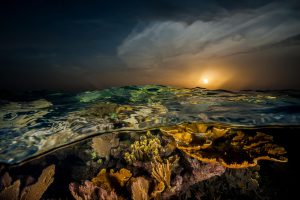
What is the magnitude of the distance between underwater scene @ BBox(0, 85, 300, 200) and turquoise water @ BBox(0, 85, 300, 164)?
4cm

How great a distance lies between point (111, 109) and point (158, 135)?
128 inches

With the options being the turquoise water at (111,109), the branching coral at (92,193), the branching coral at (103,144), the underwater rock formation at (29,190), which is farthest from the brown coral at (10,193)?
the branching coral at (103,144)

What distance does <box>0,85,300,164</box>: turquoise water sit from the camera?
30.4 ft

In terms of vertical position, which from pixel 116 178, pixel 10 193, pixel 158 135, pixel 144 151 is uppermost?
pixel 158 135

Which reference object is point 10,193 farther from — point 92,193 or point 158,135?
point 158,135

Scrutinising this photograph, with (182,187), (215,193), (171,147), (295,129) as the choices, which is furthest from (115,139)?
(295,129)

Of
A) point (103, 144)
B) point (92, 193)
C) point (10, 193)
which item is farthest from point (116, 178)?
point (10, 193)

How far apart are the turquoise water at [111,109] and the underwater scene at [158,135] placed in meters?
0.04

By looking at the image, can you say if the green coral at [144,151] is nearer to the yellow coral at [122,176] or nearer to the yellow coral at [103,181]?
the yellow coral at [122,176]

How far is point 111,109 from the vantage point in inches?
380

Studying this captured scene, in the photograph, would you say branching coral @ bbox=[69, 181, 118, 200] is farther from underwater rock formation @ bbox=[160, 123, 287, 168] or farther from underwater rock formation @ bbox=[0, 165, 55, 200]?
underwater rock formation @ bbox=[160, 123, 287, 168]

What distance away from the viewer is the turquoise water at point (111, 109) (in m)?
9.27

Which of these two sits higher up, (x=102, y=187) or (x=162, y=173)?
(x=162, y=173)

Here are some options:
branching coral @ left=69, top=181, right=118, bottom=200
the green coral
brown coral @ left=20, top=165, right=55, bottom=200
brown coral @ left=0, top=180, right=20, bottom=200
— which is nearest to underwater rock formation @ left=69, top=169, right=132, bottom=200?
branching coral @ left=69, top=181, right=118, bottom=200
